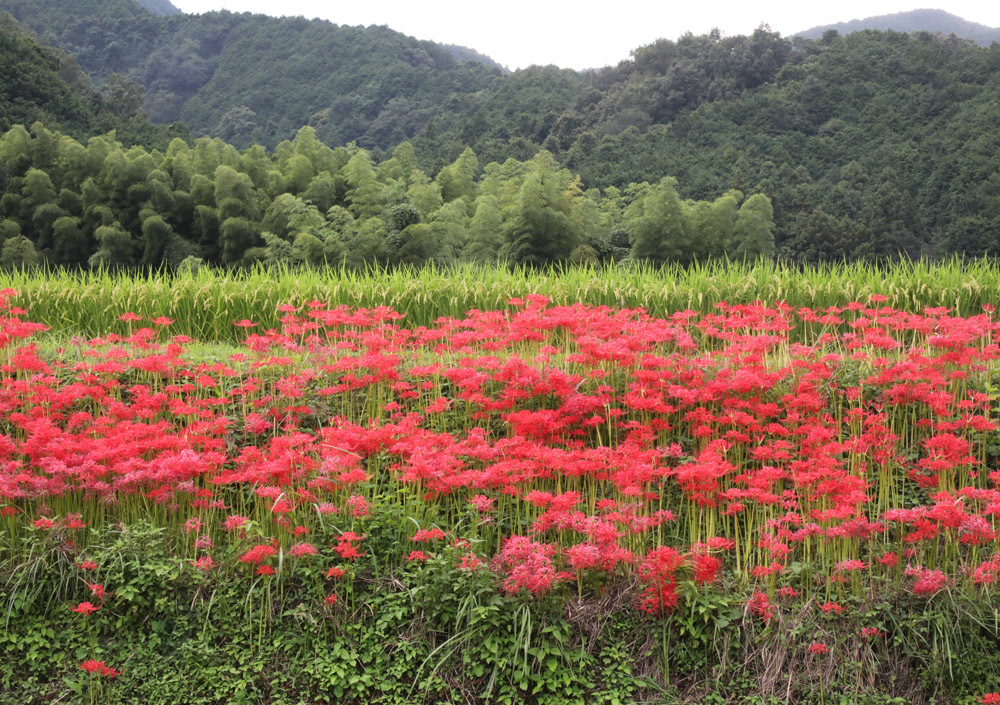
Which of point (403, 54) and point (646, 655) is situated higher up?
point (403, 54)

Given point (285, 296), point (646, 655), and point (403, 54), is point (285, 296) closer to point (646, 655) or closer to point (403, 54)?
point (646, 655)

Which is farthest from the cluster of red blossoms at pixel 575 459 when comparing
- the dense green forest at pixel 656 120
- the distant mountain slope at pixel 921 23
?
the distant mountain slope at pixel 921 23

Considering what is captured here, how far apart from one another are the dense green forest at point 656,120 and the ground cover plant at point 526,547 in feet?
32.7

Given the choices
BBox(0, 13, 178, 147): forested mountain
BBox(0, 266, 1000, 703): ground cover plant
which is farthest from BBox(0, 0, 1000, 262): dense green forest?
BBox(0, 266, 1000, 703): ground cover plant

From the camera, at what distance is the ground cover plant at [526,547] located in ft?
9.81

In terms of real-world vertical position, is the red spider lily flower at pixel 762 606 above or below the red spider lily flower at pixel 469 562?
below

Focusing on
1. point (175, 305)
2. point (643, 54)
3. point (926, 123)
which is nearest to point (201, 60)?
point (643, 54)

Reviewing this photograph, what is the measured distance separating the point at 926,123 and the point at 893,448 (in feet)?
90.8

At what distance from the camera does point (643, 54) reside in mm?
36844

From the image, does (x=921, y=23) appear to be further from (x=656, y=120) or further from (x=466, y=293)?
(x=466, y=293)

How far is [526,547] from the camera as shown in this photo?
3.01 meters

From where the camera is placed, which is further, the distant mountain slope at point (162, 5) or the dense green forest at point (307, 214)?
the distant mountain slope at point (162, 5)

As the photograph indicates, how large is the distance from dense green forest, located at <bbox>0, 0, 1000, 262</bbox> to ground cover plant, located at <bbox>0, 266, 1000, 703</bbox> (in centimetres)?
996

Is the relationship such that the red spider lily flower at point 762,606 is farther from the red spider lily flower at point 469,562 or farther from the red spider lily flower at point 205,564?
the red spider lily flower at point 205,564
